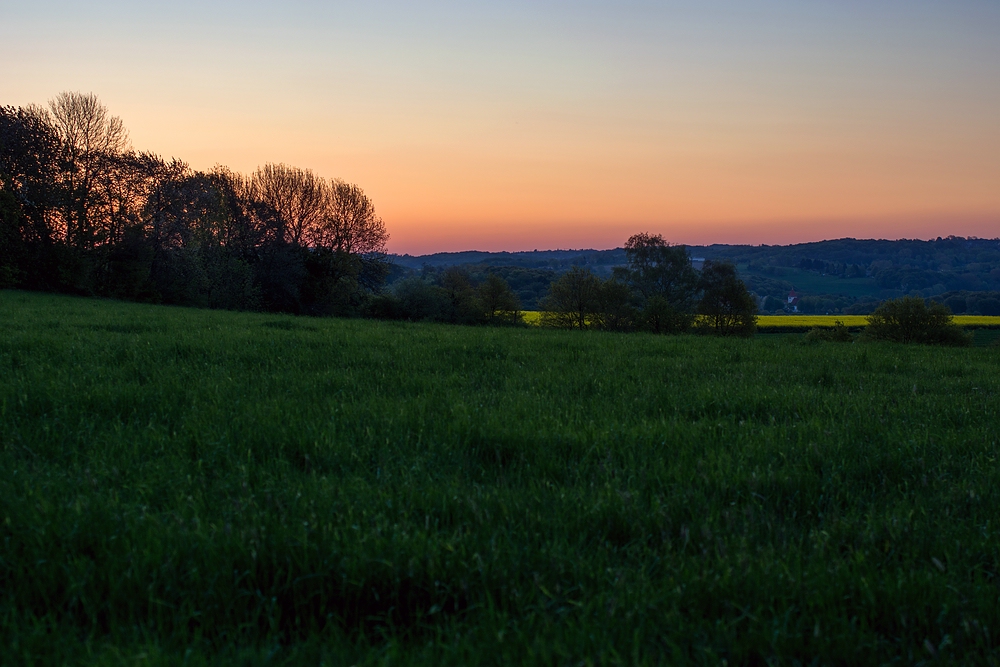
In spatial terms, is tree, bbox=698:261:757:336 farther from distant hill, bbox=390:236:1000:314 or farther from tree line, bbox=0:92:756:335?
distant hill, bbox=390:236:1000:314

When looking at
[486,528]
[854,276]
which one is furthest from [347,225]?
[854,276]

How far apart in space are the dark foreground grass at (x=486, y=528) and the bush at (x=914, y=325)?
4415cm

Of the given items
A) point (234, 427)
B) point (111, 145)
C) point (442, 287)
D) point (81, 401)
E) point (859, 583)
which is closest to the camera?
point (859, 583)

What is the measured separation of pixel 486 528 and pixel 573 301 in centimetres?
6497

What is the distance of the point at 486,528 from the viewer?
344cm

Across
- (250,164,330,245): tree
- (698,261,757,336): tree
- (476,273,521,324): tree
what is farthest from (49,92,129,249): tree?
(698,261,757,336): tree

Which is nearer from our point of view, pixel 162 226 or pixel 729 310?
pixel 162 226

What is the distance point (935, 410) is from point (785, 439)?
2868 mm

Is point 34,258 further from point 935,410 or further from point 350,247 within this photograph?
point 935,410

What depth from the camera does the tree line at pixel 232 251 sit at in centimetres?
3988

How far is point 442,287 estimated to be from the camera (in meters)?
66.9

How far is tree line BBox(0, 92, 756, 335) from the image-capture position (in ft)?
131

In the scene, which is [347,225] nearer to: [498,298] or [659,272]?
[498,298]

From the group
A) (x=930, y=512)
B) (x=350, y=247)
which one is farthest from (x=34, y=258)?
(x=930, y=512)
